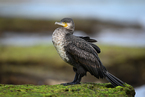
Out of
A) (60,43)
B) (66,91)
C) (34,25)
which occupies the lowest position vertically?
(66,91)

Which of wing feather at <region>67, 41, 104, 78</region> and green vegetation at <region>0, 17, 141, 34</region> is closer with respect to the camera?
wing feather at <region>67, 41, 104, 78</region>

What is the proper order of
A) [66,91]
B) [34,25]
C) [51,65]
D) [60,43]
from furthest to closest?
[34,25] → [51,65] → [60,43] → [66,91]

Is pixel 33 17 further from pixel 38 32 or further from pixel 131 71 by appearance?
pixel 131 71

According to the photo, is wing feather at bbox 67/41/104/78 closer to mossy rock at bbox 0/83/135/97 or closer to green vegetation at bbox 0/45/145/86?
mossy rock at bbox 0/83/135/97

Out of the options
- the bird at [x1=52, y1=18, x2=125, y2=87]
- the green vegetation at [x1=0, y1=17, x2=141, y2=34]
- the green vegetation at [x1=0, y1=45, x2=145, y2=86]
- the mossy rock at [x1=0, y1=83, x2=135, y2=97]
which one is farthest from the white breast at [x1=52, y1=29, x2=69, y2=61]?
the green vegetation at [x1=0, y1=17, x2=141, y2=34]

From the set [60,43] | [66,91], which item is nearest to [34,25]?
[60,43]

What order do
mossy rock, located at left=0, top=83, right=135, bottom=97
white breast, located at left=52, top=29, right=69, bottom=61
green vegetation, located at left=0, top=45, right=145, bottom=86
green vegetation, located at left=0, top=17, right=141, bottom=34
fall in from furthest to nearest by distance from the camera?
green vegetation, located at left=0, top=17, right=141, bottom=34 < green vegetation, located at left=0, top=45, right=145, bottom=86 < white breast, located at left=52, top=29, right=69, bottom=61 < mossy rock, located at left=0, top=83, right=135, bottom=97

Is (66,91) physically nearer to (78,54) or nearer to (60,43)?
(78,54)

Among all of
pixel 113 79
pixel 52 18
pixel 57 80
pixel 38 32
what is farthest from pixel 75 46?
pixel 52 18

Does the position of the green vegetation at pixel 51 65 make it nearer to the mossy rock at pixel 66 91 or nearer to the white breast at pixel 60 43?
the white breast at pixel 60 43

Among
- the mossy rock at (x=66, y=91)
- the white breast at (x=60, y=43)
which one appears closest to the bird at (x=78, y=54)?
the white breast at (x=60, y=43)

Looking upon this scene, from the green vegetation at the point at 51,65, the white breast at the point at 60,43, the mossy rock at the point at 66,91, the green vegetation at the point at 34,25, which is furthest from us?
the green vegetation at the point at 34,25

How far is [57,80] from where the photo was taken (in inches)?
368

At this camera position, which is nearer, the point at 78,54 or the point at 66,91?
the point at 66,91
